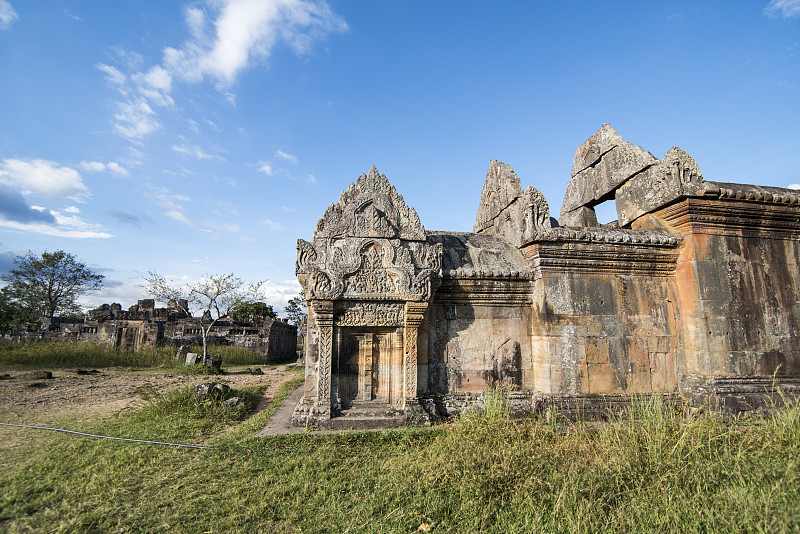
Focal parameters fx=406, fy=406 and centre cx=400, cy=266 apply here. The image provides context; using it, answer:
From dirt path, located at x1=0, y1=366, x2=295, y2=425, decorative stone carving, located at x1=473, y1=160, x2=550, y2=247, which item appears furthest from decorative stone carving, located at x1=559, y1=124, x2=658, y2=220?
dirt path, located at x1=0, y1=366, x2=295, y2=425

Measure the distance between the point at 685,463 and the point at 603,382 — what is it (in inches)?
83.4

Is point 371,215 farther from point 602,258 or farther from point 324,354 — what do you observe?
point 602,258

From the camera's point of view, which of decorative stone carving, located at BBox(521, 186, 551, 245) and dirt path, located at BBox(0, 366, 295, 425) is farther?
dirt path, located at BBox(0, 366, 295, 425)

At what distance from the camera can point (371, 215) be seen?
538 centimetres

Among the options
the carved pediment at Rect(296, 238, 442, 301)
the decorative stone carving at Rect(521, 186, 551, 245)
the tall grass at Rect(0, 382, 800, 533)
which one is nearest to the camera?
the tall grass at Rect(0, 382, 800, 533)

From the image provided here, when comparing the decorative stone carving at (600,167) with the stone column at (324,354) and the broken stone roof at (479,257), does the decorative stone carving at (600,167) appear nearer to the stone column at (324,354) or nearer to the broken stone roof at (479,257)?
the broken stone roof at (479,257)

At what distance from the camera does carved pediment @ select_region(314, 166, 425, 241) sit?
17.5 feet

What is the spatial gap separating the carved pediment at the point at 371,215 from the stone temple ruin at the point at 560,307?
17mm

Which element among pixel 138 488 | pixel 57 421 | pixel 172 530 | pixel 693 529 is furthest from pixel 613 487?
pixel 57 421

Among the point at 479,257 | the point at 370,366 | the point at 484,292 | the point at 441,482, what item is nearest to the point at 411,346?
the point at 370,366

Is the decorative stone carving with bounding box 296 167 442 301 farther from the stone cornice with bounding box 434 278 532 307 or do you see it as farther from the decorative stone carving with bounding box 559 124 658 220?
the decorative stone carving with bounding box 559 124 658 220

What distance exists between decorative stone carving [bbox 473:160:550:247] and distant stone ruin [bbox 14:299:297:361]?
45.5 feet

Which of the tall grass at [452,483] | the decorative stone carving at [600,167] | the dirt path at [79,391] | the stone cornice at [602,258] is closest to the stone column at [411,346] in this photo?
the tall grass at [452,483]

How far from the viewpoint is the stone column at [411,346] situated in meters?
5.09
